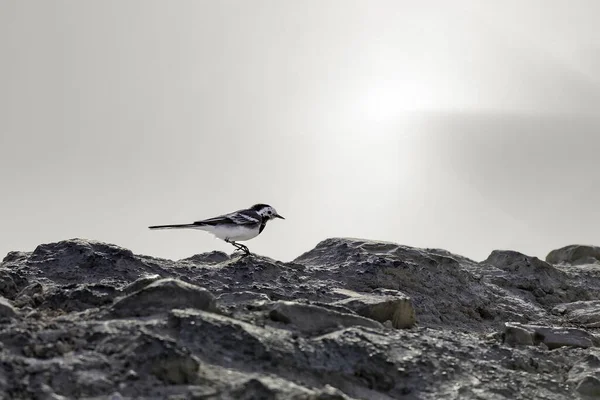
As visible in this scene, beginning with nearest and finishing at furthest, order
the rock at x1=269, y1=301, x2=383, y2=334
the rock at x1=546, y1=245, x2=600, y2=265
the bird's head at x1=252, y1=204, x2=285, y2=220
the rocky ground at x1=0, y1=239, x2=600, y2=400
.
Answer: the rocky ground at x1=0, y1=239, x2=600, y2=400 → the rock at x1=269, y1=301, x2=383, y2=334 → the bird's head at x1=252, y1=204, x2=285, y2=220 → the rock at x1=546, y1=245, x2=600, y2=265

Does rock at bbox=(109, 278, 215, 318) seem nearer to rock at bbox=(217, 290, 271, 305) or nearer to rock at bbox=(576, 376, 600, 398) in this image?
rock at bbox=(217, 290, 271, 305)

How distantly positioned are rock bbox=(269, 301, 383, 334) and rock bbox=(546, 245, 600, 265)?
1429 cm

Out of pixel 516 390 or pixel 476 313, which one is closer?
pixel 516 390

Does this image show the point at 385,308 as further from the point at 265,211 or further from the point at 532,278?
the point at 532,278

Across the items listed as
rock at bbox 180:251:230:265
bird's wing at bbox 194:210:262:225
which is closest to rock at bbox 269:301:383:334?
rock at bbox 180:251:230:265

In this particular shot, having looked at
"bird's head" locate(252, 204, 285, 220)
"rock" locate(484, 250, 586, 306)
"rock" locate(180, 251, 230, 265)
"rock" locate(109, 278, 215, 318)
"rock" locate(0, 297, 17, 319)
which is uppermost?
"bird's head" locate(252, 204, 285, 220)

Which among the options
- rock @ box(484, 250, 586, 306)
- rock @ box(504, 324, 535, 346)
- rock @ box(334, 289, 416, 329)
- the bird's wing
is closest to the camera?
rock @ box(334, 289, 416, 329)

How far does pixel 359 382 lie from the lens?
1108cm

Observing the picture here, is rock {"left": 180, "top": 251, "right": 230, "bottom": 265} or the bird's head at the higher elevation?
the bird's head

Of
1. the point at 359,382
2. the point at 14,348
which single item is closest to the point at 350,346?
the point at 359,382

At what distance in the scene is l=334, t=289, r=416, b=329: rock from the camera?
13500 millimetres

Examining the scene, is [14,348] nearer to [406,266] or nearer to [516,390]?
[516,390]

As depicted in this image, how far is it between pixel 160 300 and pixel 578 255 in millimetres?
17041

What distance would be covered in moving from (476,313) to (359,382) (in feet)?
21.1
